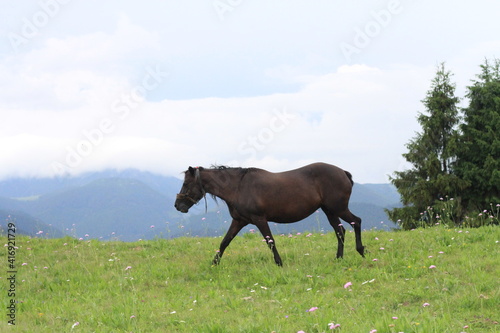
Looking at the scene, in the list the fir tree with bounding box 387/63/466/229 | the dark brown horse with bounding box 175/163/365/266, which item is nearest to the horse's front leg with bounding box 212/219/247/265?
the dark brown horse with bounding box 175/163/365/266

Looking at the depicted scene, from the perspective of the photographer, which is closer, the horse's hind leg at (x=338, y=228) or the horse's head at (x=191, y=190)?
the horse's hind leg at (x=338, y=228)

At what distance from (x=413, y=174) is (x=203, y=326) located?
1197 inches

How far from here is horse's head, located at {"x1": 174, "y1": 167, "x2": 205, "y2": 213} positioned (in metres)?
10.6

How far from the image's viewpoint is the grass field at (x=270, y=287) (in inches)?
245

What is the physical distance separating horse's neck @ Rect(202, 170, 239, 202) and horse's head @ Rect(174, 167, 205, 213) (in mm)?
160

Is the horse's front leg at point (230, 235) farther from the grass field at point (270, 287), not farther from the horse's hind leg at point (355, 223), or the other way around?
the horse's hind leg at point (355, 223)

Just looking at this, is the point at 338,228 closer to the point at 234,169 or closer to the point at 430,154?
the point at 234,169

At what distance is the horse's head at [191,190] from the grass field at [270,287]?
144 centimetres

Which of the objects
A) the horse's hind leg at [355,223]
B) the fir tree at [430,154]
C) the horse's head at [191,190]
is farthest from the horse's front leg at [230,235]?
the fir tree at [430,154]

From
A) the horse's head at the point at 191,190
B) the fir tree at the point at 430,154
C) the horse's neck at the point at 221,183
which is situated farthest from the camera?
the fir tree at the point at 430,154

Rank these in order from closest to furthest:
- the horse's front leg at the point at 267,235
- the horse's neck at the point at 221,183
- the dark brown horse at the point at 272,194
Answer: the horse's front leg at the point at 267,235 < the dark brown horse at the point at 272,194 < the horse's neck at the point at 221,183


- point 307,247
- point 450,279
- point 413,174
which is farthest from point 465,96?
point 450,279

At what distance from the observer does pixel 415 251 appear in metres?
10.0

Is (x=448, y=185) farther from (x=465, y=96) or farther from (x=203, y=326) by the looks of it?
(x=203, y=326)
